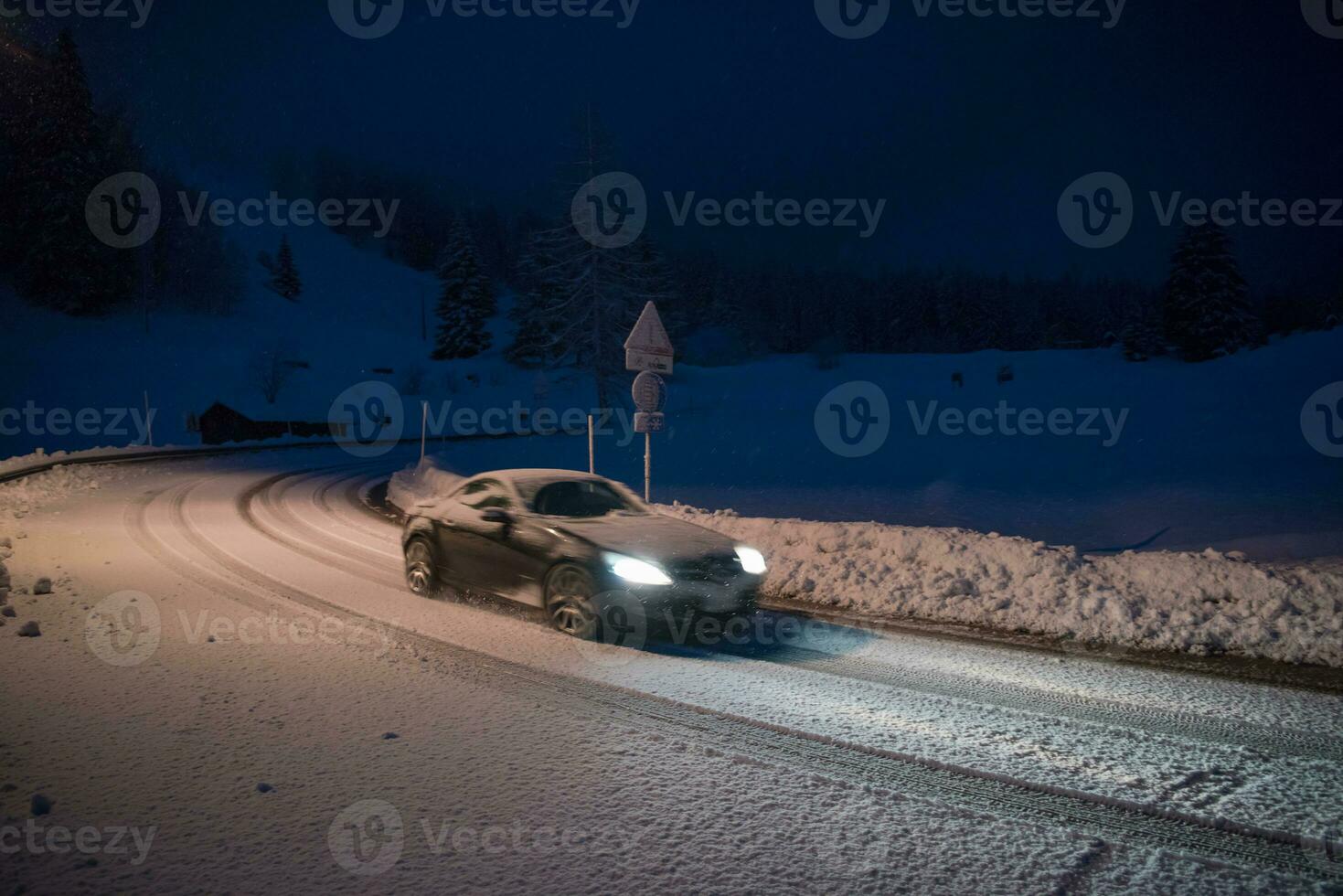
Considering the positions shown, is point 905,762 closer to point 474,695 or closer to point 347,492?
point 474,695

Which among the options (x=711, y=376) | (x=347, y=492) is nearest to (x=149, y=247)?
(x=711, y=376)

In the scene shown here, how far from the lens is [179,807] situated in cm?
373

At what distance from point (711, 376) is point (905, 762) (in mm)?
76874

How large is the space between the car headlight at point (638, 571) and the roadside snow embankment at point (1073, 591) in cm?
272

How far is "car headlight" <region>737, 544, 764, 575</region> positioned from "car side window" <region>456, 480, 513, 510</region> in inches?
101

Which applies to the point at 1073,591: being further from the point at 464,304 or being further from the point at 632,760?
the point at 464,304

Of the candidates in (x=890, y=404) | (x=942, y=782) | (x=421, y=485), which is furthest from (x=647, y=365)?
(x=890, y=404)

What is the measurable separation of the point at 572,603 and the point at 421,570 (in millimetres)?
2644

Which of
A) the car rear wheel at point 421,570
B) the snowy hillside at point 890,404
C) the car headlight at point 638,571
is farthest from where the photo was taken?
the snowy hillside at point 890,404

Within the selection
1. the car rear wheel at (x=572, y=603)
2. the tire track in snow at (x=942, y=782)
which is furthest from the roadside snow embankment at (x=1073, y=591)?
the tire track in snow at (x=942, y=782)

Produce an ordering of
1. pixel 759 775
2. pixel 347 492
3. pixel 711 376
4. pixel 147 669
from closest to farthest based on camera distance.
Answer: pixel 759 775, pixel 147 669, pixel 347 492, pixel 711 376

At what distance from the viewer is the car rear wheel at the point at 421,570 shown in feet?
28.9

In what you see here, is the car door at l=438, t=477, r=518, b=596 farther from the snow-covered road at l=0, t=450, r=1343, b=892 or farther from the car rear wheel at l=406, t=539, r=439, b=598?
the snow-covered road at l=0, t=450, r=1343, b=892

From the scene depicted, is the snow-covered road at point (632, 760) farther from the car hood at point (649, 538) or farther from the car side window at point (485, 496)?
the car side window at point (485, 496)
